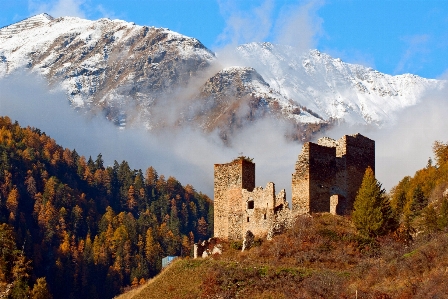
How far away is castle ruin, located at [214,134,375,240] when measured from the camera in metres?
54.8

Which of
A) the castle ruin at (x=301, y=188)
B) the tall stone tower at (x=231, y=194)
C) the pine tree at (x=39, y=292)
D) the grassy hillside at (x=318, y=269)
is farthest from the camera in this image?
the pine tree at (x=39, y=292)

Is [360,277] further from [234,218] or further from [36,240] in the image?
[36,240]

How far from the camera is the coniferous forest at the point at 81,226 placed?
149 metres

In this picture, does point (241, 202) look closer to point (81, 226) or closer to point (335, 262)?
point (335, 262)

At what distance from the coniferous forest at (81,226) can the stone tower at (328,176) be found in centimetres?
7770

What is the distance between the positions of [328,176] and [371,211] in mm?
5324

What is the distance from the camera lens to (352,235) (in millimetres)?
51219

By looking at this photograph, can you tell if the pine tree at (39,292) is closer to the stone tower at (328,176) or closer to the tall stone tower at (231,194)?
the tall stone tower at (231,194)

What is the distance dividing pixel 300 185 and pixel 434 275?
16.9 meters

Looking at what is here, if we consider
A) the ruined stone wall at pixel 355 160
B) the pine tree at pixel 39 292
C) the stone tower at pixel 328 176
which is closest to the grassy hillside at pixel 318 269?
the stone tower at pixel 328 176

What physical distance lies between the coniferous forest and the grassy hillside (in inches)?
3170

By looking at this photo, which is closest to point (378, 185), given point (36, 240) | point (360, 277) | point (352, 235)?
point (352, 235)

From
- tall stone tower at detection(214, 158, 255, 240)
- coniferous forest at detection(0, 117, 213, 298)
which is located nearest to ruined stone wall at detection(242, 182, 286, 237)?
tall stone tower at detection(214, 158, 255, 240)

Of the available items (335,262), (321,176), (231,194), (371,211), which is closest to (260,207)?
(231,194)
